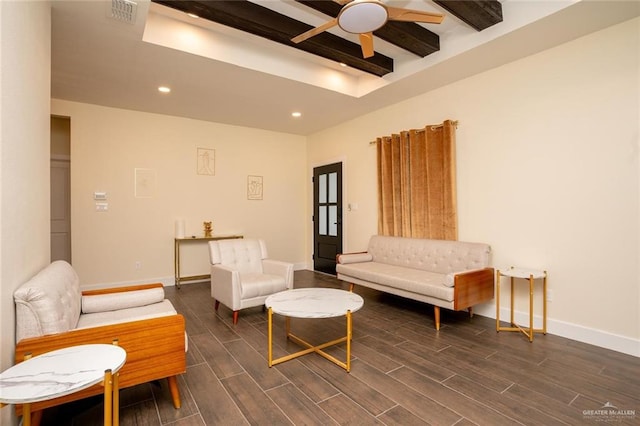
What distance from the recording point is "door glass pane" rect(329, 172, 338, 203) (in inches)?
238

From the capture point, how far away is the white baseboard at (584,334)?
2.69 m

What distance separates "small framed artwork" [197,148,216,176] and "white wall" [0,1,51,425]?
3.25 m

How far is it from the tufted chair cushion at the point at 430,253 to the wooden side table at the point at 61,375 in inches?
135

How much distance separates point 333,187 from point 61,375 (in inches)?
205

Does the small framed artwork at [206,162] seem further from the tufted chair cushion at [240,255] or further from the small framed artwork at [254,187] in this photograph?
the tufted chair cushion at [240,255]

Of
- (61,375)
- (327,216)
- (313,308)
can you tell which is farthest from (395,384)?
(327,216)

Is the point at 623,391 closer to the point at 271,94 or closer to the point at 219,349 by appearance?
the point at 219,349

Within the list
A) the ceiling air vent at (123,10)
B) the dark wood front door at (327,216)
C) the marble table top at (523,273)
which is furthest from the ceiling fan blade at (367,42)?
the dark wood front door at (327,216)

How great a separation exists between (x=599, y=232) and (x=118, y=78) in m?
5.45

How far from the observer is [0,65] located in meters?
1.42

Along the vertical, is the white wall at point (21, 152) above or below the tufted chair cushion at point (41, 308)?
above

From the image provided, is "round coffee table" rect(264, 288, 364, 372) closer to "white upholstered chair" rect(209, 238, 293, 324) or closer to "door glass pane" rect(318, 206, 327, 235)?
"white upholstered chair" rect(209, 238, 293, 324)

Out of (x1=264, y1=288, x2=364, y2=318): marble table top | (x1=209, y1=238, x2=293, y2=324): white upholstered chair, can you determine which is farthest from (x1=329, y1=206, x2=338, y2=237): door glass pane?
(x1=264, y1=288, x2=364, y2=318): marble table top

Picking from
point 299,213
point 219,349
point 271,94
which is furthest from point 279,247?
point 219,349
